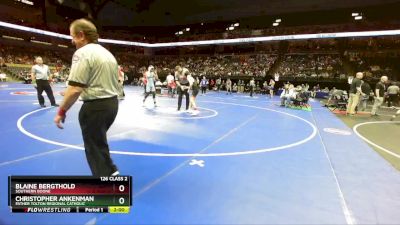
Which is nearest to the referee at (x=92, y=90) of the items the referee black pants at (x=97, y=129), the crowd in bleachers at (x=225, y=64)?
the referee black pants at (x=97, y=129)

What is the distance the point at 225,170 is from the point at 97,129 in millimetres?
2615

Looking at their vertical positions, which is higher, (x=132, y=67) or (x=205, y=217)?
(x=132, y=67)

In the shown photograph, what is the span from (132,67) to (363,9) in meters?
32.6

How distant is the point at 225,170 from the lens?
5211 mm

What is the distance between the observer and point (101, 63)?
3311mm

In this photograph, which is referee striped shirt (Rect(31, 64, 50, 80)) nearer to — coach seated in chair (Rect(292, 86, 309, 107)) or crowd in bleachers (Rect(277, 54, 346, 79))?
coach seated in chair (Rect(292, 86, 309, 107))

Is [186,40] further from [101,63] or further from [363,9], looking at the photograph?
[101,63]

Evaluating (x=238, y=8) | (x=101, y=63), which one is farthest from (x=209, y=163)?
(x=238, y=8)

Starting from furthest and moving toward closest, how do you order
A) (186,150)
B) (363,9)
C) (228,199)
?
(363,9) → (186,150) → (228,199)

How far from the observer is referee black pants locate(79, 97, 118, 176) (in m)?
3.34

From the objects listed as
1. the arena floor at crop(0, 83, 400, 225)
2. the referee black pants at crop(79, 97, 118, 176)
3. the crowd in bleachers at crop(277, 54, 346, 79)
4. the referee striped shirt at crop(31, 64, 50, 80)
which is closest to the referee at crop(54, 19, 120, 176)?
the referee black pants at crop(79, 97, 118, 176)

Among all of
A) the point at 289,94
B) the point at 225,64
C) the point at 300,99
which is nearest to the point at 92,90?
the point at 289,94

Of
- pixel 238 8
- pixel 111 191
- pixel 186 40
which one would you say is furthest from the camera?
pixel 186 40
